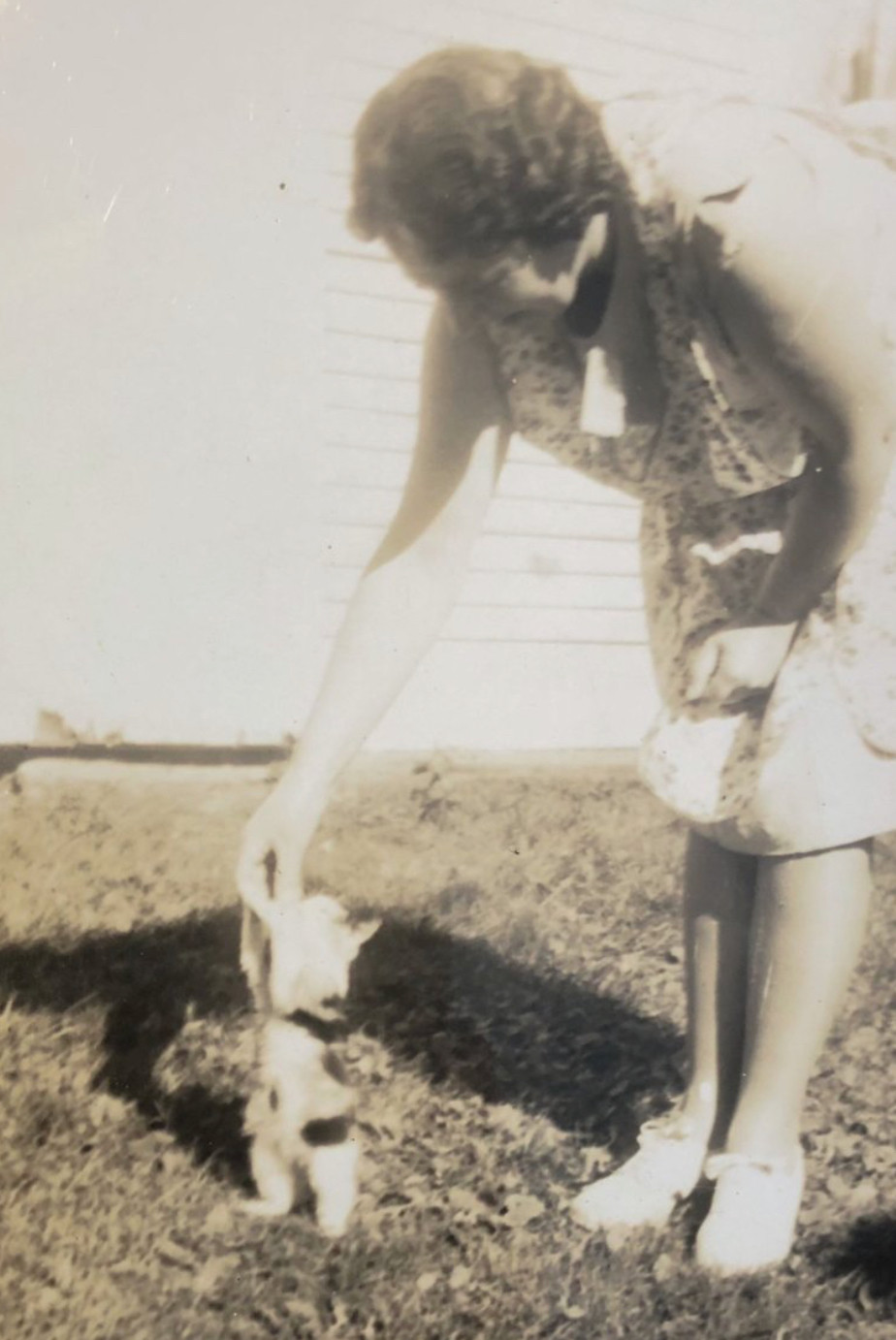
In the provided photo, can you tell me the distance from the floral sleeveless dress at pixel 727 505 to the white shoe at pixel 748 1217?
0.39 metres

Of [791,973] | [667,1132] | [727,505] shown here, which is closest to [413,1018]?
[667,1132]

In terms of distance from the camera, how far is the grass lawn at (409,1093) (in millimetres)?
1309

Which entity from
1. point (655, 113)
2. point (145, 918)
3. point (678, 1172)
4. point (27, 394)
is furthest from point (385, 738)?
point (655, 113)

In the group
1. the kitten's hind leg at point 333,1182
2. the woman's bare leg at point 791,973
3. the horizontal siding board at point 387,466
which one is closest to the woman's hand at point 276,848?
the kitten's hind leg at point 333,1182

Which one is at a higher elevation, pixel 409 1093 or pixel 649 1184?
pixel 649 1184

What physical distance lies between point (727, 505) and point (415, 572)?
40 centimetres

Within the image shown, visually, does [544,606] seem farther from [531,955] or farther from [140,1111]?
[140,1111]

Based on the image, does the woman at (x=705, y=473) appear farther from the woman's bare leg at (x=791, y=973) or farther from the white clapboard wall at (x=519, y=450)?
the white clapboard wall at (x=519, y=450)

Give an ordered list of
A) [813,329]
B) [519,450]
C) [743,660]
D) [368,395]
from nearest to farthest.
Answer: [813,329] < [743,660] < [368,395] < [519,450]

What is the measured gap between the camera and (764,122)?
1.12 meters

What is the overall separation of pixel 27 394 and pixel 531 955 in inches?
53.0

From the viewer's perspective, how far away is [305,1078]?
4.46ft

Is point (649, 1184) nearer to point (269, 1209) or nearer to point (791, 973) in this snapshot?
point (791, 973)

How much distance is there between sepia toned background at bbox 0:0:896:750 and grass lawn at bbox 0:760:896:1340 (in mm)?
425
